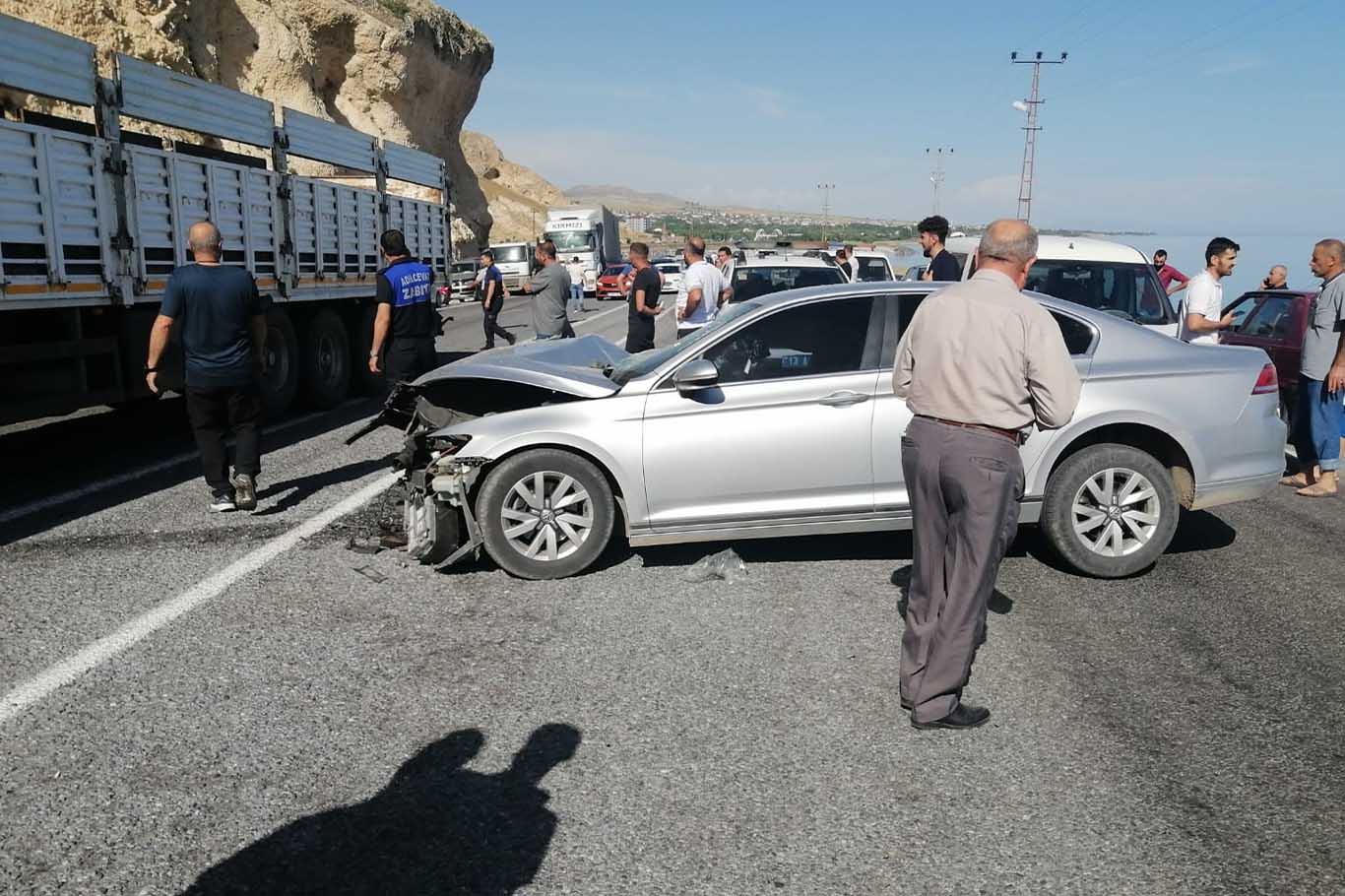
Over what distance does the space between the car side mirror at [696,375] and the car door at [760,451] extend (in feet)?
0.48

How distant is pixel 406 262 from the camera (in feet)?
29.9

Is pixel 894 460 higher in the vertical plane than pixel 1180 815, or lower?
higher

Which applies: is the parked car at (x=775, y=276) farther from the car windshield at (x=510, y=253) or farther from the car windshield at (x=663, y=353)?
the car windshield at (x=510, y=253)

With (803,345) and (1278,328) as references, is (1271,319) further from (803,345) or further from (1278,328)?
(803,345)

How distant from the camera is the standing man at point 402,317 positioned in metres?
8.81

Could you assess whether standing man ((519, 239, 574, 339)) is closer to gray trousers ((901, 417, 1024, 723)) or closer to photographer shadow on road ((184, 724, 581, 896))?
gray trousers ((901, 417, 1024, 723))

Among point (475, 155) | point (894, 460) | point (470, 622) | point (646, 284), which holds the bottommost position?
point (470, 622)

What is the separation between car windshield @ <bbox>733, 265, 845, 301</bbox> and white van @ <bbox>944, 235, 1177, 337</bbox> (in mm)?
3329

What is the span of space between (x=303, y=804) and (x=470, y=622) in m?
1.84

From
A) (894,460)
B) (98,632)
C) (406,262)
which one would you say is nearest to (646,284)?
(406,262)

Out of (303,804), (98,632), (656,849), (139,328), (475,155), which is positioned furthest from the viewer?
(475,155)

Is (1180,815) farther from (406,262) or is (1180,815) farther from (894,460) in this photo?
(406,262)

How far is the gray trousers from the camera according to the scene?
13.1 feet

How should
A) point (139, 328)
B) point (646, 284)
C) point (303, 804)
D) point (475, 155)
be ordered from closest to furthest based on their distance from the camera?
1. point (303, 804)
2. point (139, 328)
3. point (646, 284)
4. point (475, 155)
